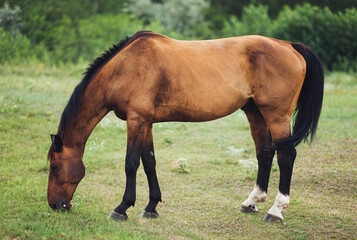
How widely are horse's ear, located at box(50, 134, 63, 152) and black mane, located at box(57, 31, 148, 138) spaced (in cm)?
17

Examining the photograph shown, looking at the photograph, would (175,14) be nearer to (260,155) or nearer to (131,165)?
(260,155)

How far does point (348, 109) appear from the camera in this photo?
11.9 meters

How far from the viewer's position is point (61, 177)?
14.7ft

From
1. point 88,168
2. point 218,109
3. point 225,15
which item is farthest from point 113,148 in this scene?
point 225,15

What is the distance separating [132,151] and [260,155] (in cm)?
192

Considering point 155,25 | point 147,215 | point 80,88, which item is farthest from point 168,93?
point 155,25

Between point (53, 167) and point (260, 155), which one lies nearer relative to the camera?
point (53, 167)

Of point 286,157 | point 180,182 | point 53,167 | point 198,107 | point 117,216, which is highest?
point 198,107

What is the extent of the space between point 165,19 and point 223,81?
28.2 meters

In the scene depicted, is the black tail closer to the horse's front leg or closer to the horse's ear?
the horse's front leg

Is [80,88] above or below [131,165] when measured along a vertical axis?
above

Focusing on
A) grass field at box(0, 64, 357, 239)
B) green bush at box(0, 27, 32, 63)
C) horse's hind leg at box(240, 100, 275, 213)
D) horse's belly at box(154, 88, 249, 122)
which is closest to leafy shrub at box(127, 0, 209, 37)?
green bush at box(0, 27, 32, 63)

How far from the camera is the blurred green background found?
67.5 feet

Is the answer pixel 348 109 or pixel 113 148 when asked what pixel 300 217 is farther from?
pixel 348 109
